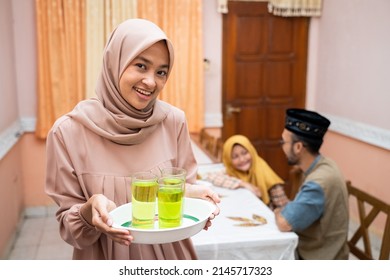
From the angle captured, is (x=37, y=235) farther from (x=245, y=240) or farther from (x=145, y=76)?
(x=145, y=76)

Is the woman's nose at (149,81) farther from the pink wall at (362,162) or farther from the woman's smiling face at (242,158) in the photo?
the pink wall at (362,162)

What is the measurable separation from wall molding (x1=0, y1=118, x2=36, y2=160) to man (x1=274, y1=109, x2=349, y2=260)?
53.1 inches

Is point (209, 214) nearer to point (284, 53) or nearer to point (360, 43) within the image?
point (360, 43)

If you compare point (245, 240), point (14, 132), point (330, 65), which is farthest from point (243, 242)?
point (330, 65)

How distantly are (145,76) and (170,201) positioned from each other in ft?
0.72

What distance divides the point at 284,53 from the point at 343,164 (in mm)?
981

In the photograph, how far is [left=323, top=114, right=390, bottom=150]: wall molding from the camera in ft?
7.02

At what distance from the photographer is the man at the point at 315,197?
1.41 m

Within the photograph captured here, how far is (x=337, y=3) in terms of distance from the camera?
251 centimetres

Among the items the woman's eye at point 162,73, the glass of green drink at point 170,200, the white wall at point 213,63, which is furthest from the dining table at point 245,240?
the white wall at point 213,63

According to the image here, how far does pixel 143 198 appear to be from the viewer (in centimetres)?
72

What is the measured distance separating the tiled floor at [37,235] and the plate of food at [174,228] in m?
1.08

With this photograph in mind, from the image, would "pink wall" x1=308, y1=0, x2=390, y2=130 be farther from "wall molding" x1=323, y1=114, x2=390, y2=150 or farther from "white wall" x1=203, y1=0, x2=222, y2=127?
"white wall" x1=203, y1=0, x2=222, y2=127
